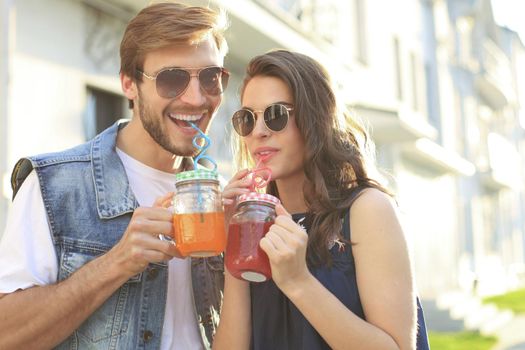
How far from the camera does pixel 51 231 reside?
8.59 ft

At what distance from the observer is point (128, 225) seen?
2553 millimetres

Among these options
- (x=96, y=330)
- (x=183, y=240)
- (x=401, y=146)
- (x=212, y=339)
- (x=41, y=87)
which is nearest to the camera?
(x=183, y=240)

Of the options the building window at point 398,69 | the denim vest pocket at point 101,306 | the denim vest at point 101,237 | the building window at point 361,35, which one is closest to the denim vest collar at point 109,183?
the denim vest at point 101,237

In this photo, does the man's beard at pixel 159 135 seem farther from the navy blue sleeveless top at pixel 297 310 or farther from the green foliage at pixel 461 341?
the green foliage at pixel 461 341

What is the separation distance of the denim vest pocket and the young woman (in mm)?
355

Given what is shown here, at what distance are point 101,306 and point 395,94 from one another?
53.7 feet

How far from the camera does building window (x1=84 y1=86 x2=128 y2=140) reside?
287 inches

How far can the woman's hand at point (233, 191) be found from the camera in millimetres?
2598

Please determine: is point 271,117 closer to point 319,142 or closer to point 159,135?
point 319,142

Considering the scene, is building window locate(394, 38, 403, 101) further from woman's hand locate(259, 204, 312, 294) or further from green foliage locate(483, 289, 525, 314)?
woman's hand locate(259, 204, 312, 294)

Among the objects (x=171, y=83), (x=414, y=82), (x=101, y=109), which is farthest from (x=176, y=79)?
(x=414, y=82)

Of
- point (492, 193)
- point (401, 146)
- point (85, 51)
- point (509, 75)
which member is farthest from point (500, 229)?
point (85, 51)

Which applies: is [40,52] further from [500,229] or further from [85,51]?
[500,229]

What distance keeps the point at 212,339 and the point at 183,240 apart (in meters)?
0.71
